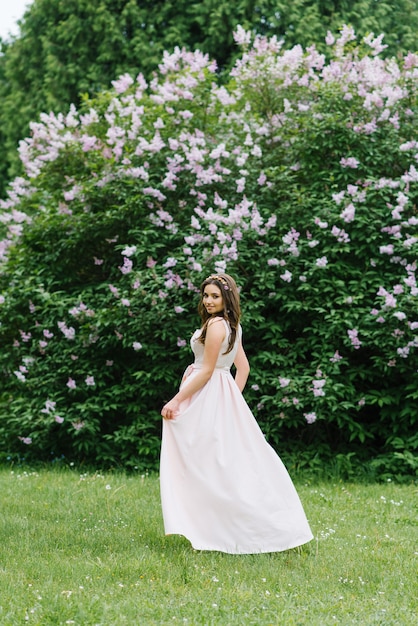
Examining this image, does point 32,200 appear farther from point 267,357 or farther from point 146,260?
point 267,357

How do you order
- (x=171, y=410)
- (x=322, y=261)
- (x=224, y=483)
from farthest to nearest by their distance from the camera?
(x=322, y=261) < (x=171, y=410) < (x=224, y=483)

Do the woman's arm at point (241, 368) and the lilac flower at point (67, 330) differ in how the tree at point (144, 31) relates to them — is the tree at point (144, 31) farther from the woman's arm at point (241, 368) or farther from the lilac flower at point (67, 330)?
the woman's arm at point (241, 368)

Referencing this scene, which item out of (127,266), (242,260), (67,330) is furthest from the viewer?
(67,330)

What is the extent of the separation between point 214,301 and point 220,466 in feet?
3.04

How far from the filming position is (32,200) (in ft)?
29.6

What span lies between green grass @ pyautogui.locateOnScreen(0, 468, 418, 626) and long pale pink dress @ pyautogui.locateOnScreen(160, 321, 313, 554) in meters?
0.12

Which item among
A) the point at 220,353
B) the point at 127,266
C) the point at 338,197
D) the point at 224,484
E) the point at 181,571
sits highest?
the point at 338,197

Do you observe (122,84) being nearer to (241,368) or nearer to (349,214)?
(349,214)

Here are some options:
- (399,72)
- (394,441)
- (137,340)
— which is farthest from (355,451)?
(399,72)

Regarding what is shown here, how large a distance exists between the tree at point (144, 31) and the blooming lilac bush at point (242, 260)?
4.23 m

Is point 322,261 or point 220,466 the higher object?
point 322,261

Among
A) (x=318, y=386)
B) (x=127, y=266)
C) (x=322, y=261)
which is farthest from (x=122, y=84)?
(x=318, y=386)

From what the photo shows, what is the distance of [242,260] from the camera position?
705 centimetres

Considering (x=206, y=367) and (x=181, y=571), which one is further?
(x=206, y=367)
